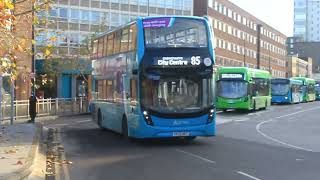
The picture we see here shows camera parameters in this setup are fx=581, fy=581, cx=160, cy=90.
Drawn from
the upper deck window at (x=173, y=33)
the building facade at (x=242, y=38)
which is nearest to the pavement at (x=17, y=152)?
the upper deck window at (x=173, y=33)

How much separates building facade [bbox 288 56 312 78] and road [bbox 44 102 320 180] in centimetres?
13773

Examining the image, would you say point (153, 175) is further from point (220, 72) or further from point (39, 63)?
point (39, 63)

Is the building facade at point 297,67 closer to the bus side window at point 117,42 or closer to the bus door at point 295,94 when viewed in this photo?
the bus door at point 295,94

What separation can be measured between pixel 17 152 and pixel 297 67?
151116 mm

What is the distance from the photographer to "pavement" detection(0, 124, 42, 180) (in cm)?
1173

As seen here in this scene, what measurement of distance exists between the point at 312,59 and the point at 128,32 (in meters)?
175

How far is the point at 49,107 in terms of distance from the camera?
3788 cm

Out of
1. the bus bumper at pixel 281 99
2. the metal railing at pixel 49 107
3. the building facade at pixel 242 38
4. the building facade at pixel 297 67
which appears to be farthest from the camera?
the building facade at pixel 297 67

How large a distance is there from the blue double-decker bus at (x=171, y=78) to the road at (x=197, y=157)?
2.13ft

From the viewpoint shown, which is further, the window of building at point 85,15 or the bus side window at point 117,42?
the window of building at point 85,15

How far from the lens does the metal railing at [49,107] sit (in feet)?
107

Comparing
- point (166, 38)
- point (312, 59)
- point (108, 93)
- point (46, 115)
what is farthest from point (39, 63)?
point (312, 59)

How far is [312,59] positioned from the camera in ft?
611

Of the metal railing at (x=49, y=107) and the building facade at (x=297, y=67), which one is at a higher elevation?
the building facade at (x=297, y=67)
